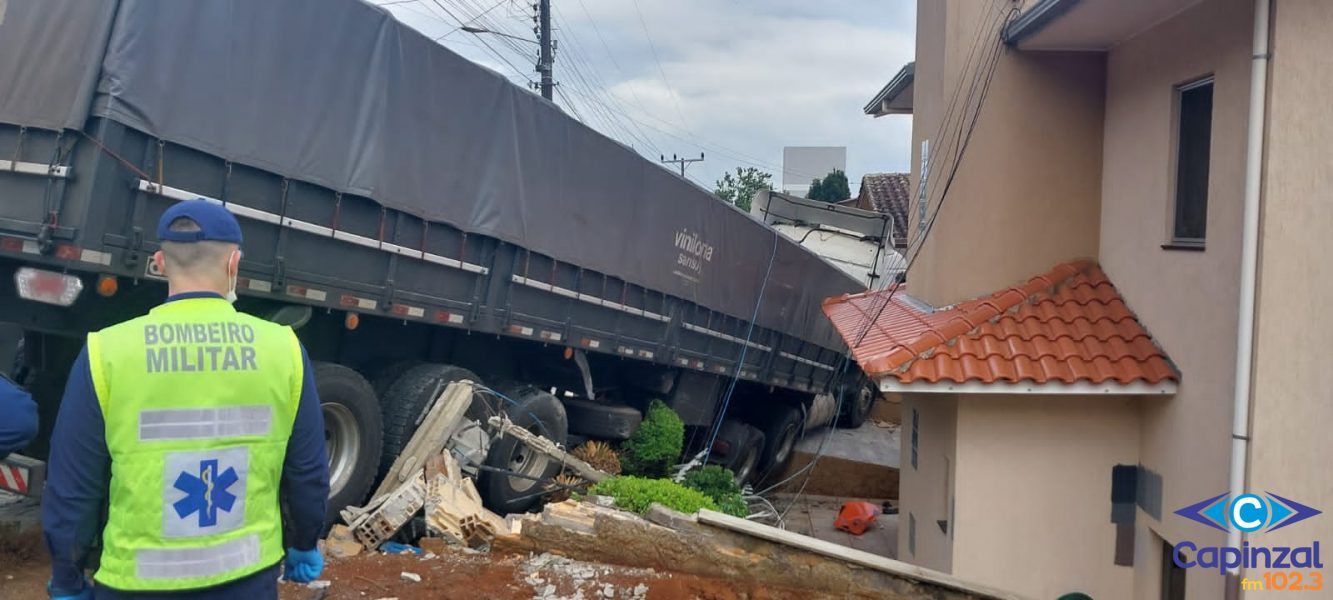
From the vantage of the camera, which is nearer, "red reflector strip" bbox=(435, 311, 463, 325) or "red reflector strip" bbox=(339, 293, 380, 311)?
"red reflector strip" bbox=(339, 293, 380, 311)

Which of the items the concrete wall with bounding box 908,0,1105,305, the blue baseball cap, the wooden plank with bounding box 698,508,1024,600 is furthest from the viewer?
the concrete wall with bounding box 908,0,1105,305

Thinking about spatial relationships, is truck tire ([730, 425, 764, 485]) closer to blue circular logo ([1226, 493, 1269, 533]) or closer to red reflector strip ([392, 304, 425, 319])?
red reflector strip ([392, 304, 425, 319])

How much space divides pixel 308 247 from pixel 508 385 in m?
3.04

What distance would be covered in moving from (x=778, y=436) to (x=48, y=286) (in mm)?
10596

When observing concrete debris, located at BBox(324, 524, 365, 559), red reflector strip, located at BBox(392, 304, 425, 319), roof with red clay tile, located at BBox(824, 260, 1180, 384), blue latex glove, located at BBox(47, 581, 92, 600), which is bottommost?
concrete debris, located at BBox(324, 524, 365, 559)

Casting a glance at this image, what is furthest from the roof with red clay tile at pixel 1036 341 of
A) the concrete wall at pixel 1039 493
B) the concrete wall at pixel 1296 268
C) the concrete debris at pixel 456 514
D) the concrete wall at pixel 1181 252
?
the concrete debris at pixel 456 514

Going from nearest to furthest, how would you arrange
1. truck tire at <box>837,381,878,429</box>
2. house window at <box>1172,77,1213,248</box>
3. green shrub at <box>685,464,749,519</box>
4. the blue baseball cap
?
the blue baseball cap
house window at <box>1172,77,1213,248</box>
green shrub at <box>685,464,749,519</box>
truck tire at <box>837,381,878,429</box>

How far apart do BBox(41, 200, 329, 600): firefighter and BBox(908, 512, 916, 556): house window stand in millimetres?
6562

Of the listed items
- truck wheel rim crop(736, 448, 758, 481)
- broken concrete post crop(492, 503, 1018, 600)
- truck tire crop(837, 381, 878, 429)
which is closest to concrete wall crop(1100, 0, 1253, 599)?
broken concrete post crop(492, 503, 1018, 600)

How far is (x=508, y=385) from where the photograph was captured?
9266mm

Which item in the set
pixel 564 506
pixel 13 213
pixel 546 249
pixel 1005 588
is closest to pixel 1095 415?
pixel 1005 588

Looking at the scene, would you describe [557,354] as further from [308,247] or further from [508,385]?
[308,247]

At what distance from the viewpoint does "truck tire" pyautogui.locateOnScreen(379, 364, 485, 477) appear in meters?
7.79

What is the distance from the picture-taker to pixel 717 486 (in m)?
10.9
